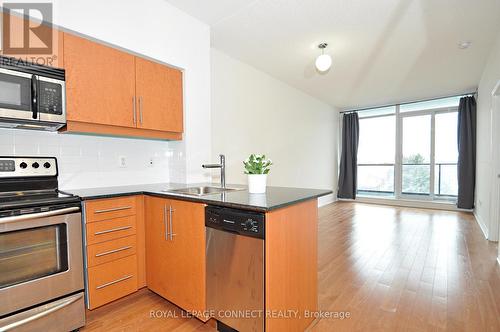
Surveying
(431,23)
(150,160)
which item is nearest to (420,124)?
(431,23)

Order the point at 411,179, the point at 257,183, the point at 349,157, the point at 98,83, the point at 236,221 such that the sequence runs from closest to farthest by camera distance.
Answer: the point at 236,221
the point at 257,183
the point at 98,83
the point at 411,179
the point at 349,157

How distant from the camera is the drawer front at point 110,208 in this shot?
1789 mm

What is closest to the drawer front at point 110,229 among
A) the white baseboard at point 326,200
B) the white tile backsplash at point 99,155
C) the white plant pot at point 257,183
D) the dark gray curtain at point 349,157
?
the white tile backsplash at point 99,155

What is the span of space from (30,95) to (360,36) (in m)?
3.26

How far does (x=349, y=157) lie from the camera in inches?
273

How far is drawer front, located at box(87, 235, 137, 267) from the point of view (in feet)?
5.94

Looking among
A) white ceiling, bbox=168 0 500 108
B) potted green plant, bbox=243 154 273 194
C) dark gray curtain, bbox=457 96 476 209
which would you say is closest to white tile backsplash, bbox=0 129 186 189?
potted green plant, bbox=243 154 273 194

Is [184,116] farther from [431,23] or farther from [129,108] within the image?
[431,23]

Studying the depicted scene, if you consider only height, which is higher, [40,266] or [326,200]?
[40,266]

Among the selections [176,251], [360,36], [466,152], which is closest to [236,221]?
[176,251]

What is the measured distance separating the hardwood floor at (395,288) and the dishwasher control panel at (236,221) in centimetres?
80

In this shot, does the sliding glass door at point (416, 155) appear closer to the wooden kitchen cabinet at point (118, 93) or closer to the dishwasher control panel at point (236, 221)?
the wooden kitchen cabinet at point (118, 93)

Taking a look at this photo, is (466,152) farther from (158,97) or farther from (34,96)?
(34,96)

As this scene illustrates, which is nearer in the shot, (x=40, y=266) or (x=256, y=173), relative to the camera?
(x=40, y=266)
